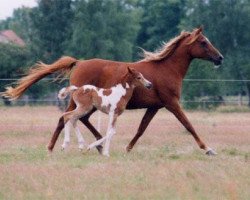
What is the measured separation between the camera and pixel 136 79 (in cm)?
1426

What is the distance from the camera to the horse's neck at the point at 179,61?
592 inches

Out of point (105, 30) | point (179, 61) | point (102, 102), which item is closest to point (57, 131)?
point (102, 102)

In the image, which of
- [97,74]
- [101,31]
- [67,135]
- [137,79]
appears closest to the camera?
[67,135]

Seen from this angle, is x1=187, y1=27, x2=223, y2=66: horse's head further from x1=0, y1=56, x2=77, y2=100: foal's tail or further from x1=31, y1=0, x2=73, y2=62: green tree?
x1=31, y1=0, x2=73, y2=62: green tree

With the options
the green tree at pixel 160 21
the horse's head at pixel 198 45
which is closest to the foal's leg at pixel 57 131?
the horse's head at pixel 198 45

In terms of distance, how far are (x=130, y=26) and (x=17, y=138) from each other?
148ft

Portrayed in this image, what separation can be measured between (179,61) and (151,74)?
66cm

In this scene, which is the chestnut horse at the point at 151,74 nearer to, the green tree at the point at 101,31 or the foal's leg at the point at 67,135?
the foal's leg at the point at 67,135

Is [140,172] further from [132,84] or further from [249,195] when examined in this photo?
[132,84]

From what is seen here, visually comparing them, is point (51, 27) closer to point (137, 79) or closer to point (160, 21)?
point (160, 21)

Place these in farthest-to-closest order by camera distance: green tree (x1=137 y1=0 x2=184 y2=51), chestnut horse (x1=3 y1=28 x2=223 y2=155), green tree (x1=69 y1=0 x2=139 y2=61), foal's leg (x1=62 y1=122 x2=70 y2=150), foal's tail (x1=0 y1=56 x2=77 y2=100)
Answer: green tree (x1=137 y1=0 x2=184 y2=51)
green tree (x1=69 y1=0 x2=139 y2=61)
foal's tail (x1=0 y1=56 x2=77 y2=100)
chestnut horse (x1=3 y1=28 x2=223 y2=155)
foal's leg (x1=62 y1=122 x2=70 y2=150)

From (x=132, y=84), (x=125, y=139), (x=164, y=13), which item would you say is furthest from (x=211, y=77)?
(x=164, y=13)

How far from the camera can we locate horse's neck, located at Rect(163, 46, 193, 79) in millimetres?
15031

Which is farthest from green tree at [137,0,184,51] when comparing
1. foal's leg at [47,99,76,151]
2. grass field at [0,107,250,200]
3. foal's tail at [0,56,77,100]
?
foal's leg at [47,99,76,151]
